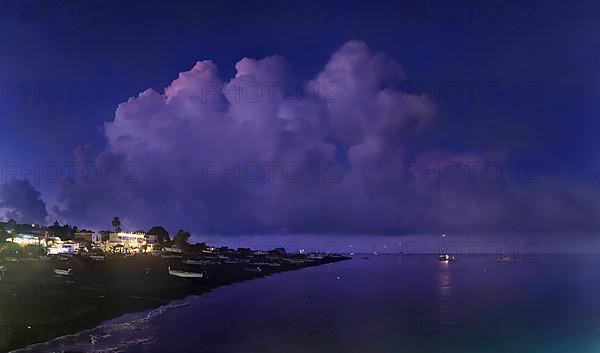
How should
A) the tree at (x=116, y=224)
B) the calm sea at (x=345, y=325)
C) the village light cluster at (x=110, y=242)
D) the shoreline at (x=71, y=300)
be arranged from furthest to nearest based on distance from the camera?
the tree at (x=116, y=224) < the village light cluster at (x=110, y=242) < the calm sea at (x=345, y=325) < the shoreline at (x=71, y=300)

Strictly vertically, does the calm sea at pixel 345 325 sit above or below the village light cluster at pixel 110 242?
below

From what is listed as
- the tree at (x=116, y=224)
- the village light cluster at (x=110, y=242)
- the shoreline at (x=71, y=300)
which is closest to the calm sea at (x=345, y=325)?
the shoreline at (x=71, y=300)

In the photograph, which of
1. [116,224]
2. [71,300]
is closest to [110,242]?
[116,224]

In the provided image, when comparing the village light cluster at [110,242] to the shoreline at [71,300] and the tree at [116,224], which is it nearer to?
the tree at [116,224]

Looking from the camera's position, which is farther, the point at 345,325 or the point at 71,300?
the point at 345,325

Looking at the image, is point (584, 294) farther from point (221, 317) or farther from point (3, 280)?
point (3, 280)

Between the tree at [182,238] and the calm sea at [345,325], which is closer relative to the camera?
the calm sea at [345,325]

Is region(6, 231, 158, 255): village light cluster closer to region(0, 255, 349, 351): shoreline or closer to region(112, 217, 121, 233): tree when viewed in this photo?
region(112, 217, 121, 233): tree

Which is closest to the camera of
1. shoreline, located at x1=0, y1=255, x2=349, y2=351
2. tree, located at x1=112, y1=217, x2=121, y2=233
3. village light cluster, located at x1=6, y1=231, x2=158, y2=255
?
shoreline, located at x1=0, y1=255, x2=349, y2=351

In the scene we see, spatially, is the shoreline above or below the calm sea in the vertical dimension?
above

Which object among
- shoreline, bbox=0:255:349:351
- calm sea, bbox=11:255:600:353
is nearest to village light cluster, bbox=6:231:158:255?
shoreline, bbox=0:255:349:351

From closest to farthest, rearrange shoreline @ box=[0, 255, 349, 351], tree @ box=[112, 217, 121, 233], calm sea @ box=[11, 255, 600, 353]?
1. shoreline @ box=[0, 255, 349, 351]
2. calm sea @ box=[11, 255, 600, 353]
3. tree @ box=[112, 217, 121, 233]

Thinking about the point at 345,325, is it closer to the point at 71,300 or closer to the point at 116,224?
the point at 71,300

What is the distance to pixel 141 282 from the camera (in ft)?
198
